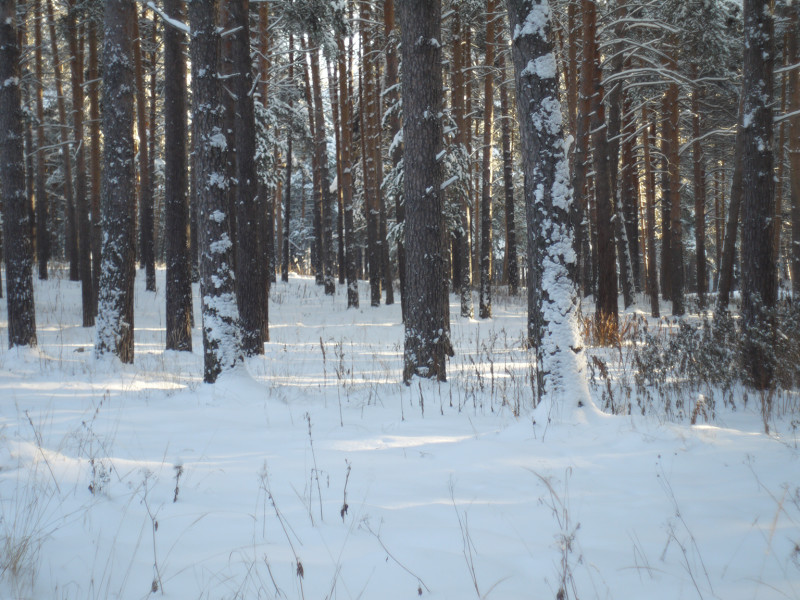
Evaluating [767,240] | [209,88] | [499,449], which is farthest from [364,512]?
[767,240]

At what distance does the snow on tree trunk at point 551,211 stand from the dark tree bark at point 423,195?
2189 millimetres

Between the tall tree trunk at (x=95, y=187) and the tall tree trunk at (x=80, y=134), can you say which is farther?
Result: the tall tree trunk at (x=95, y=187)

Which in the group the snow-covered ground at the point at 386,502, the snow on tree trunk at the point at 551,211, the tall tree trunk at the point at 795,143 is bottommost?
the snow-covered ground at the point at 386,502

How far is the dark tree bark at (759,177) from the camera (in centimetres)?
609

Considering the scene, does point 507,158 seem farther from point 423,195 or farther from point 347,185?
point 423,195

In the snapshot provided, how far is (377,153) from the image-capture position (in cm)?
1717

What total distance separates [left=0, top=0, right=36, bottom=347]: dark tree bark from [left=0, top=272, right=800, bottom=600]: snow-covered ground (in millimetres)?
4086

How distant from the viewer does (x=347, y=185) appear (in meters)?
17.5

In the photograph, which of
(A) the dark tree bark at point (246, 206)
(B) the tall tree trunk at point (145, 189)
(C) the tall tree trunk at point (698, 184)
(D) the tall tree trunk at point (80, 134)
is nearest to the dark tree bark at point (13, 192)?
(A) the dark tree bark at point (246, 206)

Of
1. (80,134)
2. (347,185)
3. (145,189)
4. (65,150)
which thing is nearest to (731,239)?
(347,185)

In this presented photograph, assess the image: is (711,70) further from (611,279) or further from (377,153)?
(377,153)

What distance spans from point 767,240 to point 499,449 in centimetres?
472

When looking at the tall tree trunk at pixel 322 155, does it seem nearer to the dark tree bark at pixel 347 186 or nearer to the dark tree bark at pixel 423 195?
the dark tree bark at pixel 347 186

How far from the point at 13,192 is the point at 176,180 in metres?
2.67
